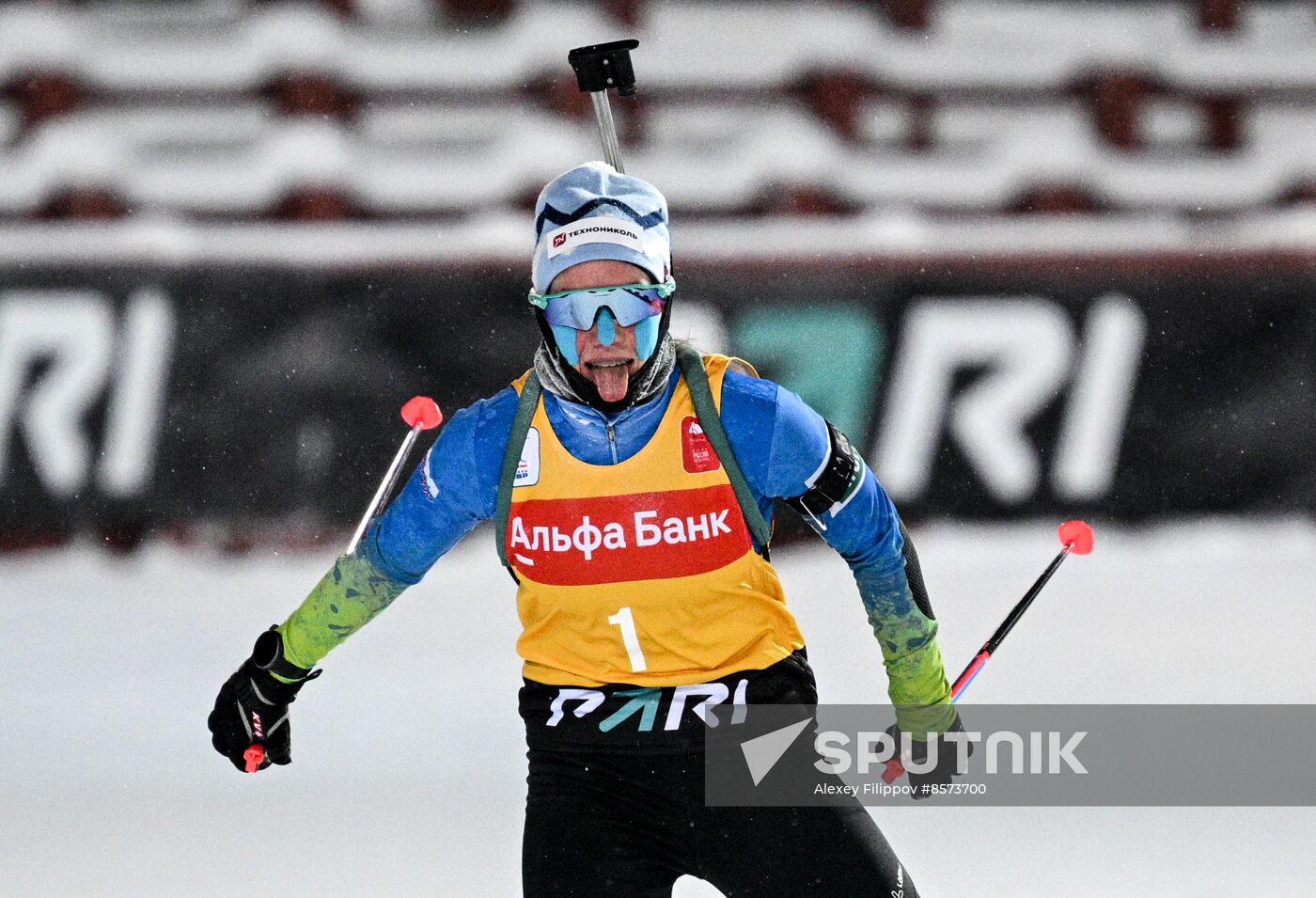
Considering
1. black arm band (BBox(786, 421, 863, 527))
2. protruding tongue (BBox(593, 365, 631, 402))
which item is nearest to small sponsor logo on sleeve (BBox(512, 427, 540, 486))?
protruding tongue (BBox(593, 365, 631, 402))

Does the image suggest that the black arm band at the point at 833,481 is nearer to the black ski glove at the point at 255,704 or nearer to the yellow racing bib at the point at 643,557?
the yellow racing bib at the point at 643,557

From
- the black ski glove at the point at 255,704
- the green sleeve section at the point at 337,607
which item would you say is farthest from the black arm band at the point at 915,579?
the black ski glove at the point at 255,704

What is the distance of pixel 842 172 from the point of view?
6.99m

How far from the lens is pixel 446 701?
4914 millimetres

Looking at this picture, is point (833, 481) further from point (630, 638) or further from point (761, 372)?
point (761, 372)

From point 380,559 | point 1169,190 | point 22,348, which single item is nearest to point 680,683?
point 380,559

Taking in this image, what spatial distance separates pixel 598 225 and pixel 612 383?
25 centimetres

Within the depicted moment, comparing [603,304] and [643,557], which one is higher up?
[603,304]

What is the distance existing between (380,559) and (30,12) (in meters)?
5.20

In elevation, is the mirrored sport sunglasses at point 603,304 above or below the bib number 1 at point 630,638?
above

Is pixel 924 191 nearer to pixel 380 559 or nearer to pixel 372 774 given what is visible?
pixel 372 774

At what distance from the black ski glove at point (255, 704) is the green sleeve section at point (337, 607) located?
0.08 ft

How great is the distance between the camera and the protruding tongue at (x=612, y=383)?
8.13 ft
